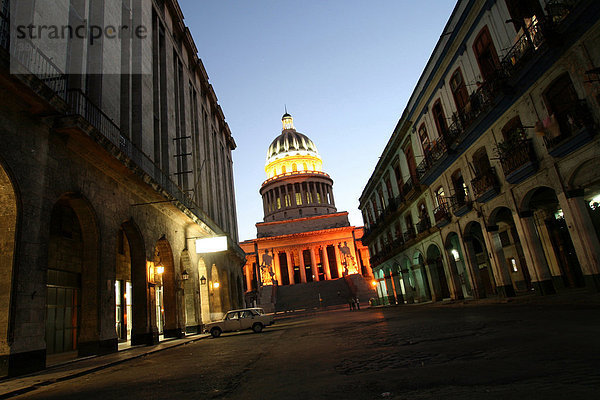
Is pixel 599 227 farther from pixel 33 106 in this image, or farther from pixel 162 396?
pixel 33 106

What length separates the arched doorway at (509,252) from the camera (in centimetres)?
1841

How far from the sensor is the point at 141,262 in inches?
677

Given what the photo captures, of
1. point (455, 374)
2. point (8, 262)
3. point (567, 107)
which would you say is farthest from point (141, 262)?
point (567, 107)

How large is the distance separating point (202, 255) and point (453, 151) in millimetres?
17445

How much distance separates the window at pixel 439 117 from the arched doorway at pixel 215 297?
18996mm

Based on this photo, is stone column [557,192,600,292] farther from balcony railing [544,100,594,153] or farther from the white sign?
the white sign

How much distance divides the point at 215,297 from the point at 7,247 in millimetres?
23041

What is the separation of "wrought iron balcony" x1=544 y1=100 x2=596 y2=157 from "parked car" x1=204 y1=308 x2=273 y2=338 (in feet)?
52.1

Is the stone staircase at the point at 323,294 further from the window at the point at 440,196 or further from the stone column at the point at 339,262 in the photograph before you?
the window at the point at 440,196

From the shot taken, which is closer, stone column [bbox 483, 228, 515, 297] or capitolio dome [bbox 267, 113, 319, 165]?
stone column [bbox 483, 228, 515, 297]

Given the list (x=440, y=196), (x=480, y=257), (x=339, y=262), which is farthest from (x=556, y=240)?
(x=339, y=262)

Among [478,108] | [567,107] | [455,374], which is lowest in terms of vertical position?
[455,374]

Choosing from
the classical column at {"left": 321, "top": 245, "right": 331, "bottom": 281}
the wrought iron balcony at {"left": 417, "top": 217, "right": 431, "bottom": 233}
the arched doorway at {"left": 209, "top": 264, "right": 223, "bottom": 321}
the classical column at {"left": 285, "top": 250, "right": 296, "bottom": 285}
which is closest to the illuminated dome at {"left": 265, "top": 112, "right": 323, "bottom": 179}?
the classical column at {"left": 285, "top": 250, "right": 296, "bottom": 285}

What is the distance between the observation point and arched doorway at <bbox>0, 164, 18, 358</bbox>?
9266 mm
